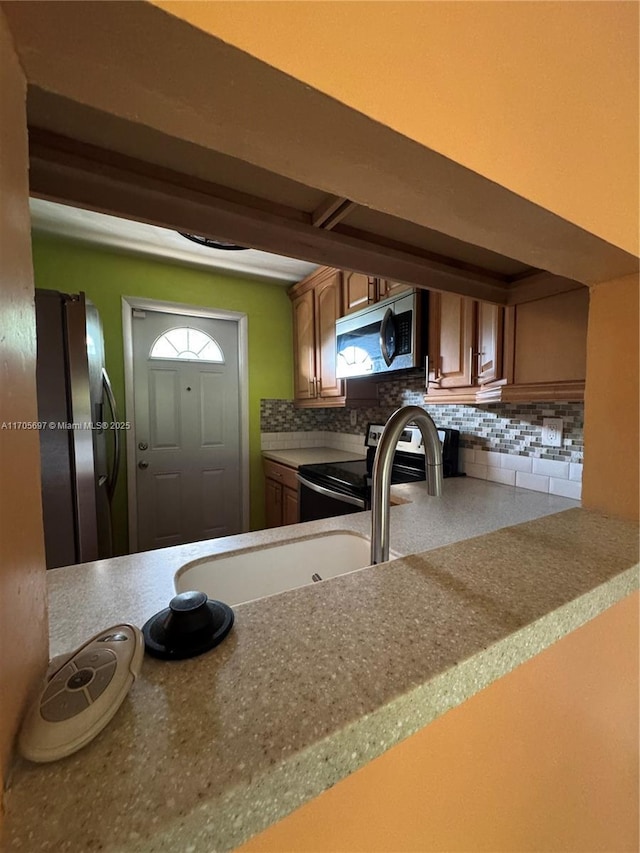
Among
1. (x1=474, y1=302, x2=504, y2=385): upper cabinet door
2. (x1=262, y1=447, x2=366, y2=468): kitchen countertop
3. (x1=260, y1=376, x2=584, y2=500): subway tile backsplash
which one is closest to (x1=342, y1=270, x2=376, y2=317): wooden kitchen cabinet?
(x1=260, y1=376, x2=584, y2=500): subway tile backsplash

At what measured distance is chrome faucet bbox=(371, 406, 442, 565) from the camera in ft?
2.23

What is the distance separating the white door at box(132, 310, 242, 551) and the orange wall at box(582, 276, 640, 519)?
8.59 ft

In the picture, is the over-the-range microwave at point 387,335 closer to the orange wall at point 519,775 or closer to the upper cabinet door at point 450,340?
the upper cabinet door at point 450,340

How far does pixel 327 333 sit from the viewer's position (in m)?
2.67

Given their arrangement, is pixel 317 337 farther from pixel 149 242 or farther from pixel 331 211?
pixel 331 211

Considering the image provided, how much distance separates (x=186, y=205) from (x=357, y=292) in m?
1.79

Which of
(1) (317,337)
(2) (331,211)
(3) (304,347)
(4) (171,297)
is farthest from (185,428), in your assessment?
(2) (331,211)

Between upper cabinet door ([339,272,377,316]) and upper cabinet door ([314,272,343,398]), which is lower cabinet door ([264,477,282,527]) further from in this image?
upper cabinet door ([339,272,377,316])

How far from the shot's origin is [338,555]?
111 cm

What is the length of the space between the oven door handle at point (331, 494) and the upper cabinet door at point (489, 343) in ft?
2.68

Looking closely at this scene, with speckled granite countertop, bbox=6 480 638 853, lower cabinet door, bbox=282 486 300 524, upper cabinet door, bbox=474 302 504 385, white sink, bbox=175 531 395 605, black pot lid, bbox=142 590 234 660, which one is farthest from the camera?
lower cabinet door, bbox=282 486 300 524

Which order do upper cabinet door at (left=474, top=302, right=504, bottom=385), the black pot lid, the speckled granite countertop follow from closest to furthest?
the speckled granite countertop → the black pot lid → upper cabinet door at (left=474, top=302, right=504, bottom=385)

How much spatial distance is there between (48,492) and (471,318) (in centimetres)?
190

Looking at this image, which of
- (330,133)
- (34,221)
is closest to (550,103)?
(330,133)
